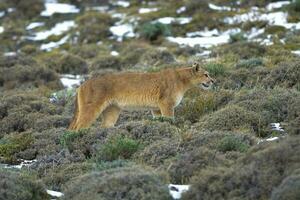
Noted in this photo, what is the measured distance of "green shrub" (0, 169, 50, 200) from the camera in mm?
9359

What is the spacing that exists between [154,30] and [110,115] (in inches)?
603

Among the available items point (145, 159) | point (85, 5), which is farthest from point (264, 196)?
point (85, 5)

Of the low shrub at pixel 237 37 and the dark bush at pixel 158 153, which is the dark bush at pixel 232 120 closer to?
the dark bush at pixel 158 153

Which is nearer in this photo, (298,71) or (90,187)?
(90,187)

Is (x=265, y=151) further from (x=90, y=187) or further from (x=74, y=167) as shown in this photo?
(x=74, y=167)

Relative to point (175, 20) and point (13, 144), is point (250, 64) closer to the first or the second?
point (13, 144)

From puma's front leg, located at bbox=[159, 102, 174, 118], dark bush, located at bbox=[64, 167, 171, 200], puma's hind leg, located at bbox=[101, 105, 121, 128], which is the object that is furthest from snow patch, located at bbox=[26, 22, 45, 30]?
dark bush, located at bbox=[64, 167, 171, 200]

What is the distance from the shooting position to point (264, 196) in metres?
8.53

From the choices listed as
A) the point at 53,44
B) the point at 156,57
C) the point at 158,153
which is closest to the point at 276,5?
the point at 156,57

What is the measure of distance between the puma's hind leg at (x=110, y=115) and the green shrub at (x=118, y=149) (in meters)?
2.74

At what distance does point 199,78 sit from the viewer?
50.5 feet

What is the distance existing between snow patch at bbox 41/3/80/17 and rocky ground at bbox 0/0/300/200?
3083mm

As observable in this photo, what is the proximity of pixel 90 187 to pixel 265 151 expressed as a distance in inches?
94.8

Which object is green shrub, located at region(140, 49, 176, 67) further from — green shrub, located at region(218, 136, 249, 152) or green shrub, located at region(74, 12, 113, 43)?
green shrub, located at region(218, 136, 249, 152)
